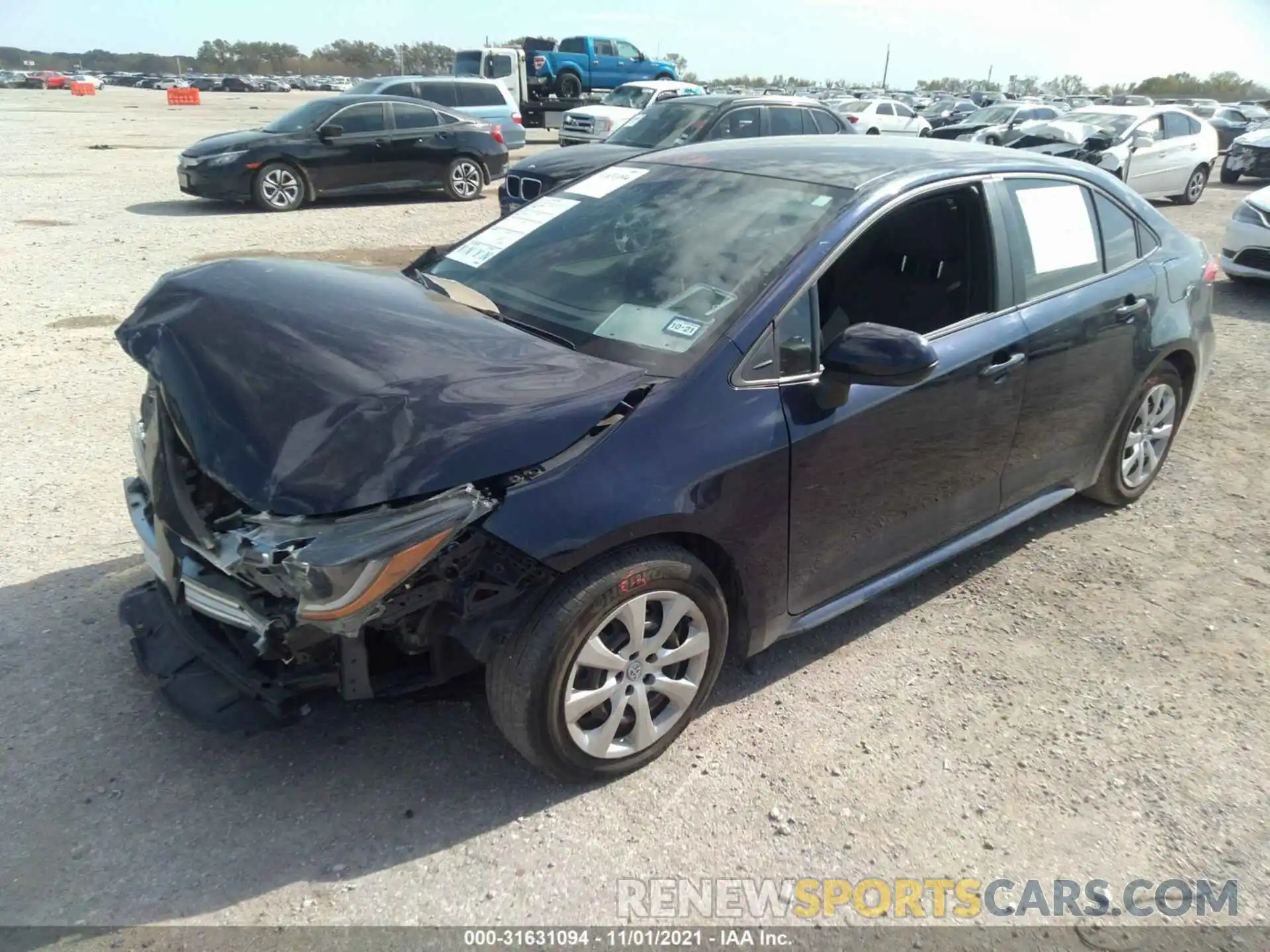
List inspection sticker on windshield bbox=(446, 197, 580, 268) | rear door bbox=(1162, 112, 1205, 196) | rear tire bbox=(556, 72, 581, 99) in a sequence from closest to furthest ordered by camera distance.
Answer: inspection sticker on windshield bbox=(446, 197, 580, 268), rear door bbox=(1162, 112, 1205, 196), rear tire bbox=(556, 72, 581, 99)

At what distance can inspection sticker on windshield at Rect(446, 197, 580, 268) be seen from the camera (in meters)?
3.67

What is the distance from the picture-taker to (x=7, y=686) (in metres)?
3.00

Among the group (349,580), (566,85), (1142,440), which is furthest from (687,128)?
(566,85)

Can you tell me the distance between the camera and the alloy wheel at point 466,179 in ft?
46.2

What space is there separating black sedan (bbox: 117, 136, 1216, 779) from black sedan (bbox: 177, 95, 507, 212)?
9822mm

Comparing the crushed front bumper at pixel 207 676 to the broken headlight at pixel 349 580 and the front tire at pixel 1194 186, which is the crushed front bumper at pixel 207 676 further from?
the front tire at pixel 1194 186

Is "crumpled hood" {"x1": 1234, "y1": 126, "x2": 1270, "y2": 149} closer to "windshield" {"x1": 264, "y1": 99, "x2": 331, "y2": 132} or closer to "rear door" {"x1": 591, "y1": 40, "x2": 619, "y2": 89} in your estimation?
"windshield" {"x1": 264, "y1": 99, "x2": 331, "y2": 132}

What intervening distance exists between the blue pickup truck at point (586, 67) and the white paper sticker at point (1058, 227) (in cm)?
2654

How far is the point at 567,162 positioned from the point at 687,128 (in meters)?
2.04

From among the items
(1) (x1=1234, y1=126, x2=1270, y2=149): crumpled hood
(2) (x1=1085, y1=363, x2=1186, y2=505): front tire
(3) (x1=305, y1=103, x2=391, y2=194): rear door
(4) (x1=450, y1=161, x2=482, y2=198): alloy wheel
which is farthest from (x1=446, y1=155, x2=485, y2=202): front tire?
(1) (x1=1234, y1=126, x2=1270, y2=149): crumpled hood

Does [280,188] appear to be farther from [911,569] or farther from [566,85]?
[566,85]

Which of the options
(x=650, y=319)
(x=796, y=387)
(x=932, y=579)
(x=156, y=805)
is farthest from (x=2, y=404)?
(x=932, y=579)

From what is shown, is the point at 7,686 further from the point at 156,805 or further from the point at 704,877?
the point at 704,877

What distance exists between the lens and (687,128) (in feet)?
35.7
